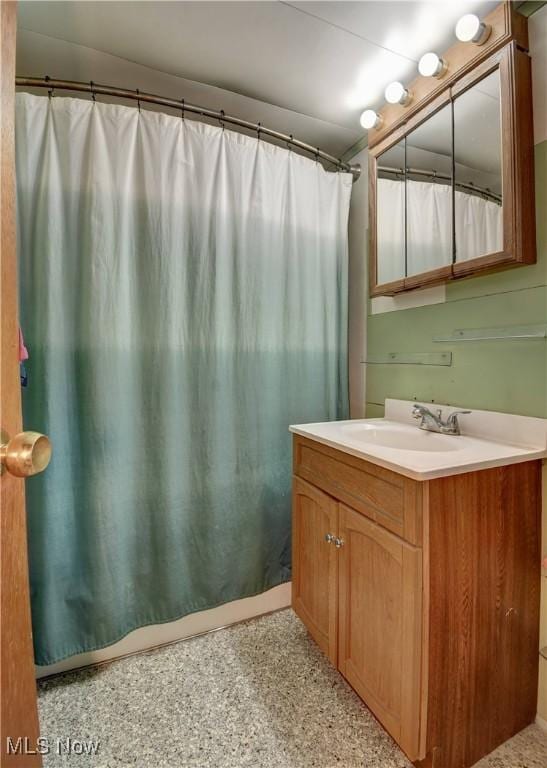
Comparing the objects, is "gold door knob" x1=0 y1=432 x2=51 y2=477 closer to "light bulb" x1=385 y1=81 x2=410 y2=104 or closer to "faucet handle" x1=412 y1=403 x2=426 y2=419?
"faucet handle" x1=412 y1=403 x2=426 y2=419

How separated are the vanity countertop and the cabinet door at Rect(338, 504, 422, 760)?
0.71ft

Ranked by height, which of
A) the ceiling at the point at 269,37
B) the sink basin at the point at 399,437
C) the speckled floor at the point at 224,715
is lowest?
the speckled floor at the point at 224,715

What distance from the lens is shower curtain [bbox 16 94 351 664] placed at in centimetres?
123

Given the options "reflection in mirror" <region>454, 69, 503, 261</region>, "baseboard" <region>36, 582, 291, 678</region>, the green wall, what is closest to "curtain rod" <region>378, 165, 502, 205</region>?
"reflection in mirror" <region>454, 69, 503, 261</region>

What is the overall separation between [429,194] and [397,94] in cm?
40

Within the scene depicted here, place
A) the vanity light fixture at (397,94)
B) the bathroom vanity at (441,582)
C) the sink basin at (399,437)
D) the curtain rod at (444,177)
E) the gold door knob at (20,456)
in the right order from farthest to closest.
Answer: the vanity light fixture at (397,94)
the sink basin at (399,437)
the curtain rod at (444,177)
the bathroom vanity at (441,582)
the gold door knob at (20,456)

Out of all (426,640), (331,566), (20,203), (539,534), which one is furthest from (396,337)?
(20,203)

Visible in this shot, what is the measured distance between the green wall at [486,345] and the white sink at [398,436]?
17 centimetres

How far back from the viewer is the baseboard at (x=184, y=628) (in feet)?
4.43

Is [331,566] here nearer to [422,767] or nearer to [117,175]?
[422,767]

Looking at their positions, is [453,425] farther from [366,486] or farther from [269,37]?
[269,37]

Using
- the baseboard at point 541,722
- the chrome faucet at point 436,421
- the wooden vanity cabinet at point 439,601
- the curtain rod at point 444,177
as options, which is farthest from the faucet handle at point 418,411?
the baseboard at point 541,722

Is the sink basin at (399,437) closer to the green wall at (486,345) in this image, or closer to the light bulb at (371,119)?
the green wall at (486,345)

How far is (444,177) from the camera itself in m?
1.33
